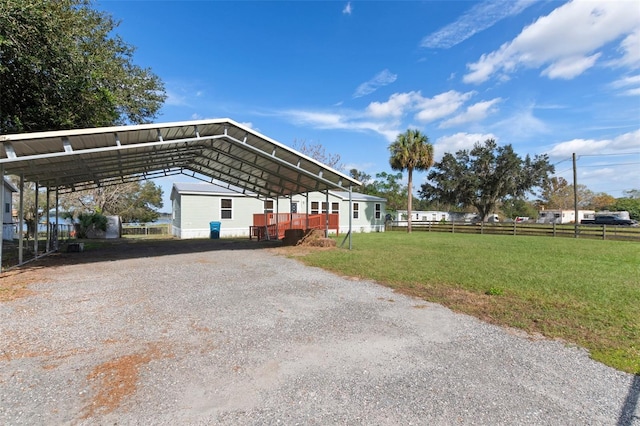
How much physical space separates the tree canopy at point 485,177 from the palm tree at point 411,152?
11810 millimetres

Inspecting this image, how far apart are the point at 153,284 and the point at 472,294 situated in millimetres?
6509

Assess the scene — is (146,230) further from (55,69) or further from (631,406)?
(631,406)

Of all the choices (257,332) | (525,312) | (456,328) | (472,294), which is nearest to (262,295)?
(257,332)

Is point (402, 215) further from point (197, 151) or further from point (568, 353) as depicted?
point (568, 353)

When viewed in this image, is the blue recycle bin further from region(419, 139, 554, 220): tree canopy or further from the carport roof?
region(419, 139, 554, 220): tree canopy

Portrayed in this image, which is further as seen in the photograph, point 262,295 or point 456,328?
point 262,295

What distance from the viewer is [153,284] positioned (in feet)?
22.9

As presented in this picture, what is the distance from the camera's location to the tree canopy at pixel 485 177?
3419 cm

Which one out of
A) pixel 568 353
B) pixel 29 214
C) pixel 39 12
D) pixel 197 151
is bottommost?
pixel 568 353

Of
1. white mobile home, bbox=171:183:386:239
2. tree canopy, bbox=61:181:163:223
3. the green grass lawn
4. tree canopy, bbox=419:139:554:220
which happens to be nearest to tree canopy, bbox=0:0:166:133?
the green grass lawn

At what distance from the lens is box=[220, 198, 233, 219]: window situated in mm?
21641

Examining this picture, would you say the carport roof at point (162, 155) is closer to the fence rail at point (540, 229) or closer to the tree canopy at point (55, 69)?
the tree canopy at point (55, 69)

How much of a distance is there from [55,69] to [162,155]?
4346 mm

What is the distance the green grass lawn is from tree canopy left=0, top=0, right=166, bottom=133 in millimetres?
8437
